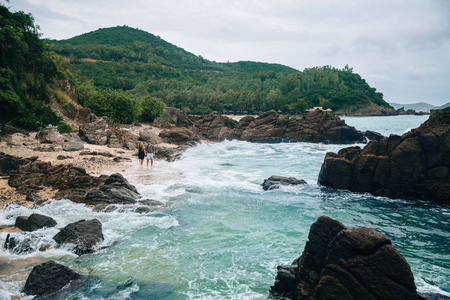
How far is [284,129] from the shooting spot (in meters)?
39.3

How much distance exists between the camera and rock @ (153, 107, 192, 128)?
33.4 metres

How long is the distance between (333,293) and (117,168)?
13.4 metres

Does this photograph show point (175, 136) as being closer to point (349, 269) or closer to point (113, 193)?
point (113, 193)

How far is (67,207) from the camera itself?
32.8 feet

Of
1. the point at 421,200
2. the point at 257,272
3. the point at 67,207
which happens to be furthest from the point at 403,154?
the point at 67,207

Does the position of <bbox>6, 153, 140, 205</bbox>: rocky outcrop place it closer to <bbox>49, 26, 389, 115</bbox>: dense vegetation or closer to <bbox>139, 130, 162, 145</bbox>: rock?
<bbox>139, 130, 162, 145</bbox>: rock

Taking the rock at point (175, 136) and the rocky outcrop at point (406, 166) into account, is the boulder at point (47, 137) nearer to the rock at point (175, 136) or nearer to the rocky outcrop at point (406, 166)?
the rock at point (175, 136)

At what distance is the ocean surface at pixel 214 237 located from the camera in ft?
20.1

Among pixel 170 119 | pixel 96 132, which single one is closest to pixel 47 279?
pixel 96 132

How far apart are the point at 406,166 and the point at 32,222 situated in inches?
557

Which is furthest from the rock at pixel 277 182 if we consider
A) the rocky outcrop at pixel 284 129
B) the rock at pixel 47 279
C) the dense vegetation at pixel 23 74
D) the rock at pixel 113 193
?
the rocky outcrop at pixel 284 129

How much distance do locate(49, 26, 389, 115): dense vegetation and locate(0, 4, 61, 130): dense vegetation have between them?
2026 inches

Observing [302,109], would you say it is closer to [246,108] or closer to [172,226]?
[246,108]

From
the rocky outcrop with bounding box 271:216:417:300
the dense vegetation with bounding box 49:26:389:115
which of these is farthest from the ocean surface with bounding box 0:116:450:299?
A: the dense vegetation with bounding box 49:26:389:115
